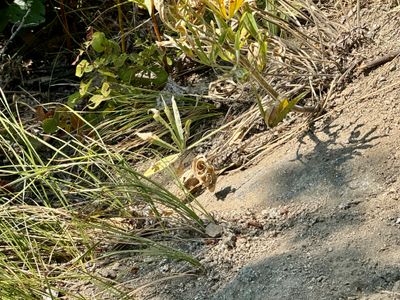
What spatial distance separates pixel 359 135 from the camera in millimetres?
A: 2432

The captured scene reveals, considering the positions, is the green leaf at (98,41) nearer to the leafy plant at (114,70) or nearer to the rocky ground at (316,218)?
the leafy plant at (114,70)

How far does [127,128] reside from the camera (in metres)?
3.12

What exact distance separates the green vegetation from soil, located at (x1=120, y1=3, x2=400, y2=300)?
0.08m

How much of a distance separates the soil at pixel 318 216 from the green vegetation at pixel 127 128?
0.08 meters

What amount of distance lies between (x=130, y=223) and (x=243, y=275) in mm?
582

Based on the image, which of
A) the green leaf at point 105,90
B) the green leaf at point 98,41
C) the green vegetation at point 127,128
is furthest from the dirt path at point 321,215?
the green leaf at point 98,41

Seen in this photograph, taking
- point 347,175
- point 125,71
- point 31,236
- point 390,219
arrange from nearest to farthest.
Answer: point 390,219 → point 347,175 → point 31,236 → point 125,71

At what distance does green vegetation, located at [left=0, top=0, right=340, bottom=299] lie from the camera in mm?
2346

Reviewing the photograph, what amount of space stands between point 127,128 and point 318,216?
1156 millimetres

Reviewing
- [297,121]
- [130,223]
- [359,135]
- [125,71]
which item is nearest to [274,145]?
[297,121]

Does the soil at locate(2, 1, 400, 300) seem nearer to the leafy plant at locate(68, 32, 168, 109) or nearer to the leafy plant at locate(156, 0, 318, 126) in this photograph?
the leafy plant at locate(156, 0, 318, 126)

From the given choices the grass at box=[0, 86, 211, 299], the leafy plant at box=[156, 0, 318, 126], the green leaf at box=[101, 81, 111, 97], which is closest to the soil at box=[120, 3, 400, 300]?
the grass at box=[0, 86, 211, 299]

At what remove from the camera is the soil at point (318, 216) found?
1970 mm

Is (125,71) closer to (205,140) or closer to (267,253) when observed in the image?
(205,140)
